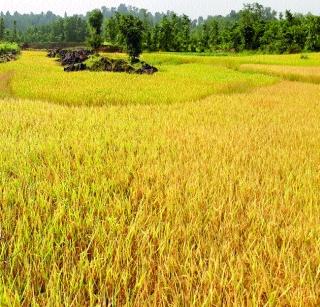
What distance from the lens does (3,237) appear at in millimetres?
2092

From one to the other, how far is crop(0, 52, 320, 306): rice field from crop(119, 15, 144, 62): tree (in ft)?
91.0

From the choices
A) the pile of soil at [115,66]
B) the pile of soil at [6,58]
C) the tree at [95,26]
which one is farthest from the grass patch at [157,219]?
the tree at [95,26]

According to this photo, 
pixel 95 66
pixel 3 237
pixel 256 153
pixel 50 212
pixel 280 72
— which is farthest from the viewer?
pixel 95 66

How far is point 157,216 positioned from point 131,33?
104 feet

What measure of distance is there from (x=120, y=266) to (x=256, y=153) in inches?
118

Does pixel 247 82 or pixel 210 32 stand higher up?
pixel 210 32

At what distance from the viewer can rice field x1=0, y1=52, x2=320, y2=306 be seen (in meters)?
1.62

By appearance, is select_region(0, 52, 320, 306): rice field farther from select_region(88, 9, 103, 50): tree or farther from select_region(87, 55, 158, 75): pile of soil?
select_region(88, 9, 103, 50): tree

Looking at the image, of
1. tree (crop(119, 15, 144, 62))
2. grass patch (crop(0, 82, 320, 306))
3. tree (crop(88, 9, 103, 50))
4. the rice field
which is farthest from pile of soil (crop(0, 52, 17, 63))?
grass patch (crop(0, 82, 320, 306))

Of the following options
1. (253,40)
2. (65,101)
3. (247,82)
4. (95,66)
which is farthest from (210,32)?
(65,101)

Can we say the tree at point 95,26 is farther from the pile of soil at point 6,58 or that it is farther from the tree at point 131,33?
the tree at point 131,33

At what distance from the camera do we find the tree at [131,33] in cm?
3203

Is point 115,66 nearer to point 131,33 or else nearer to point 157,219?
point 131,33

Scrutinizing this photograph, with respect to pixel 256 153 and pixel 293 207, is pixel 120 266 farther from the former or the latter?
pixel 256 153
